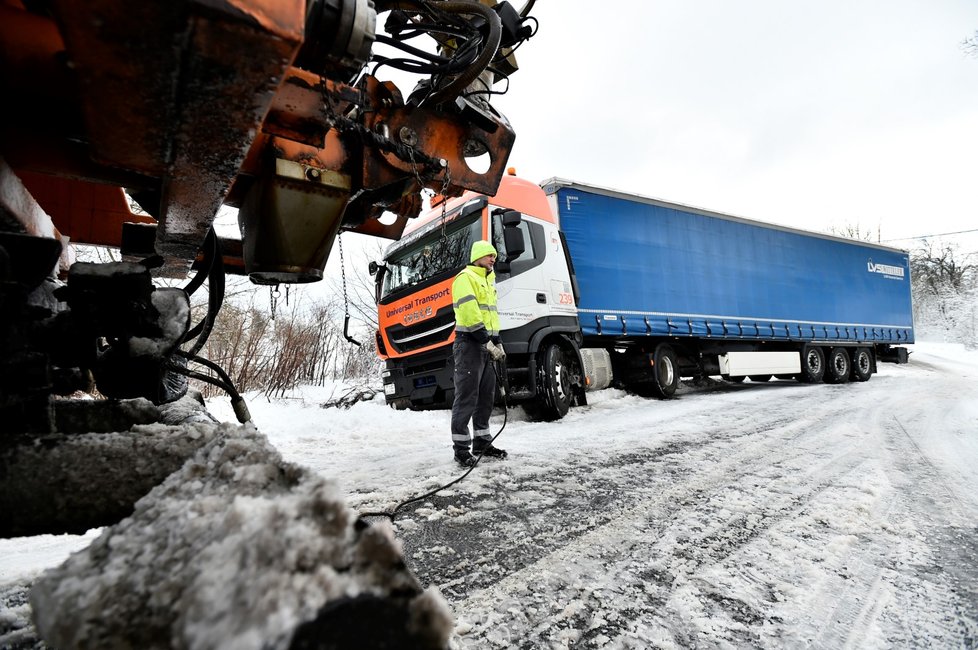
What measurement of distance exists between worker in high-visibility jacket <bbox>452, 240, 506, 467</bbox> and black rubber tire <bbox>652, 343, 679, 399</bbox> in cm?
531

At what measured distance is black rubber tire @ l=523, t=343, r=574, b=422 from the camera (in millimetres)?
6711

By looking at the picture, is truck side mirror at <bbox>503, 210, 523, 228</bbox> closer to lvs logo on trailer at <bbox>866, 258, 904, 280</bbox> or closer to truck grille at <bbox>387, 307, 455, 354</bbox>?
truck grille at <bbox>387, 307, 455, 354</bbox>

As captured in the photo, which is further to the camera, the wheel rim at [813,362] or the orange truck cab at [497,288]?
the wheel rim at [813,362]

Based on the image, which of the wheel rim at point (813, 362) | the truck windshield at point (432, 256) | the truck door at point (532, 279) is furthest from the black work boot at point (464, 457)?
the wheel rim at point (813, 362)

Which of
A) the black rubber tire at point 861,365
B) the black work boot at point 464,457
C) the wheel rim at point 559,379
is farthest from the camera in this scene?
the black rubber tire at point 861,365

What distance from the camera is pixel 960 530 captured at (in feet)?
8.39

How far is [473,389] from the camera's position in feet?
14.9

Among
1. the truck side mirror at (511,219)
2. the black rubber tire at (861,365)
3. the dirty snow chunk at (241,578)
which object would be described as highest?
the truck side mirror at (511,219)

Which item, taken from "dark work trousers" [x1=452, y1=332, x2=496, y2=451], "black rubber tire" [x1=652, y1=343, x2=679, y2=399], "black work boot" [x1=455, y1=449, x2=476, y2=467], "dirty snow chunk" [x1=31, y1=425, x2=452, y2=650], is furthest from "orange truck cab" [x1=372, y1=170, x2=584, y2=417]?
"dirty snow chunk" [x1=31, y1=425, x2=452, y2=650]

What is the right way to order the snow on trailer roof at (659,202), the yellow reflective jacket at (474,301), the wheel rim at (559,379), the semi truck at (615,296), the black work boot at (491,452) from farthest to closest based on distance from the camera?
1. the snow on trailer roof at (659,202)
2. the wheel rim at (559,379)
3. the semi truck at (615,296)
4. the yellow reflective jacket at (474,301)
5. the black work boot at (491,452)

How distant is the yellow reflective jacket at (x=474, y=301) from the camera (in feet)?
14.9

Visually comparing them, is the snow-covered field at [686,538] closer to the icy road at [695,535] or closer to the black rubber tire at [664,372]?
the icy road at [695,535]

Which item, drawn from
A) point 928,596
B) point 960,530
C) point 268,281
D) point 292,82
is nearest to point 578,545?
point 928,596

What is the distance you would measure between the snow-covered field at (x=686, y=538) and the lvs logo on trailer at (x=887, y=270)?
1170 centimetres
